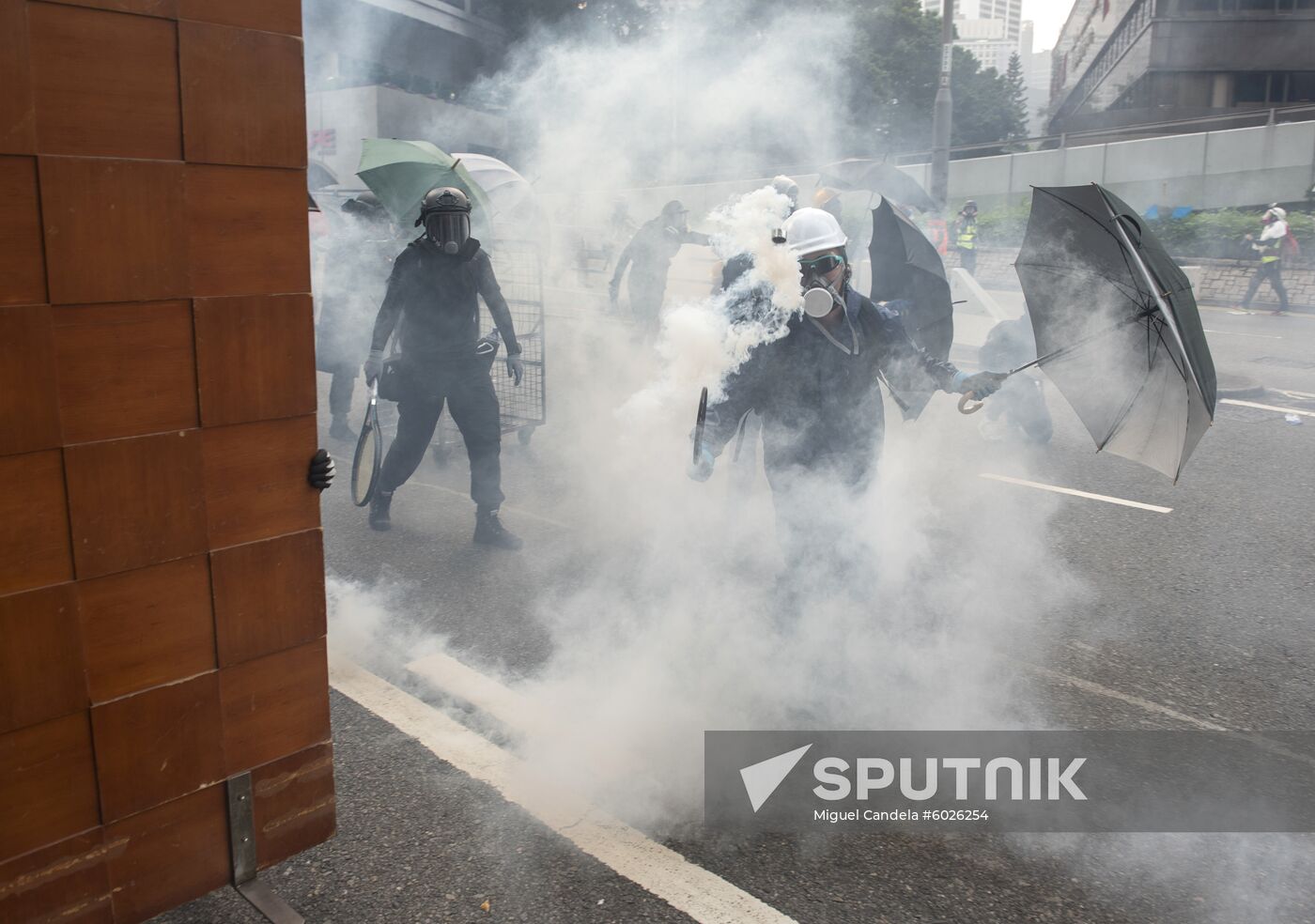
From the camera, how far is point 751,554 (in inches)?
193

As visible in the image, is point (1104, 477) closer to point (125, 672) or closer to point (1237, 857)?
point (1237, 857)

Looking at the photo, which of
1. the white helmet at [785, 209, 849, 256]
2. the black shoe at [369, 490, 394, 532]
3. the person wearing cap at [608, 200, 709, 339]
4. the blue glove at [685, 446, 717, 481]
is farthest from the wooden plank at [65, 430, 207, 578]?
the person wearing cap at [608, 200, 709, 339]

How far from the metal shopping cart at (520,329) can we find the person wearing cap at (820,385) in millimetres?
3505

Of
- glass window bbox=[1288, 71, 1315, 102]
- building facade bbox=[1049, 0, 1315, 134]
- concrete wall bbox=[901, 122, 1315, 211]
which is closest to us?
concrete wall bbox=[901, 122, 1315, 211]

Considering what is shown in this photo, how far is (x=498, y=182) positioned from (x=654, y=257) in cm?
134

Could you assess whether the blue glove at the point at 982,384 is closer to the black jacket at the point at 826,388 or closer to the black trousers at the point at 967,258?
the black jacket at the point at 826,388

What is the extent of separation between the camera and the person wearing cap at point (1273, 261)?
15.0 metres

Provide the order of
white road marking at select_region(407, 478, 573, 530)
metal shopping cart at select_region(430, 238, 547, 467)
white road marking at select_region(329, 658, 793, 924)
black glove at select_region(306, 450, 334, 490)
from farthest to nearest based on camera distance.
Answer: metal shopping cart at select_region(430, 238, 547, 467), white road marking at select_region(407, 478, 573, 530), white road marking at select_region(329, 658, 793, 924), black glove at select_region(306, 450, 334, 490)

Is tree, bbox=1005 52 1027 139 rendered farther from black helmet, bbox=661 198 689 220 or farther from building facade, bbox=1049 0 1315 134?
black helmet, bbox=661 198 689 220

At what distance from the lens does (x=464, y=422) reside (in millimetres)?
5531

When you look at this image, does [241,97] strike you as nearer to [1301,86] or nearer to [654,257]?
[654,257]

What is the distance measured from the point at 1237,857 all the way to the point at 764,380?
2094 mm

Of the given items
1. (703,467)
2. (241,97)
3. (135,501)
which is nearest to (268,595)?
(135,501)

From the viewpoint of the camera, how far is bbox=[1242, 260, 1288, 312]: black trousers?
14.9m
